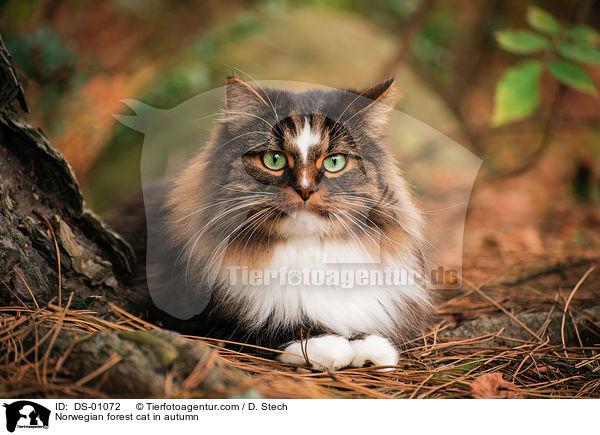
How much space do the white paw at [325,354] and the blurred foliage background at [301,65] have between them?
109 cm

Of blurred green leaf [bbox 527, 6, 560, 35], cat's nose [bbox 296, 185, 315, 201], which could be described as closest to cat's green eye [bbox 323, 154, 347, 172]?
cat's nose [bbox 296, 185, 315, 201]

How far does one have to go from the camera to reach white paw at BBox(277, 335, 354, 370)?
1.61 metres

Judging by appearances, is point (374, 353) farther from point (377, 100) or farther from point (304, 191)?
point (377, 100)

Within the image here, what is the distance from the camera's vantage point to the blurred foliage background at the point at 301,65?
3.00m

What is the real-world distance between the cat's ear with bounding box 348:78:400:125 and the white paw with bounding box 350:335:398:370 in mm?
829

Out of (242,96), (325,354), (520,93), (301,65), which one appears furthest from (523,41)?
(325,354)

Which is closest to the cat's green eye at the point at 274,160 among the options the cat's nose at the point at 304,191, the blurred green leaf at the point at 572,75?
the cat's nose at the point at 304,191

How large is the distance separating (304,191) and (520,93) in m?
1.70

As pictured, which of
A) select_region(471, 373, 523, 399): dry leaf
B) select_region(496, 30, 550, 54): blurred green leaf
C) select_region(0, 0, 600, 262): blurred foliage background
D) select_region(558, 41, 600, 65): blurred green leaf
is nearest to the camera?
select_region(471, 373, 523, 399): dry leaf
